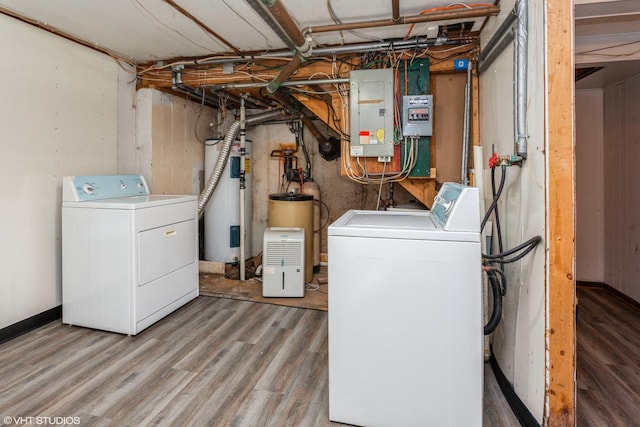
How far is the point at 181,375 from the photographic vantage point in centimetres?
188

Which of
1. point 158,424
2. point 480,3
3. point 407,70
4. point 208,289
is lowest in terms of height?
point 158,424

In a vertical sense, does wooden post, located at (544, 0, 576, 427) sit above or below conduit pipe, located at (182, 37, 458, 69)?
below

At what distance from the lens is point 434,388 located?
1.39 meters

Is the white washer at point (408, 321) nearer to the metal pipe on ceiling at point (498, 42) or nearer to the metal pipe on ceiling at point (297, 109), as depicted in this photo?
the metal pipe on ceiling at point (498, 42)

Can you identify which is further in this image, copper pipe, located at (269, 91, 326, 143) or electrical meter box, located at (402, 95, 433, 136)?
copper pipe, located at (269, 91, 326, 143)

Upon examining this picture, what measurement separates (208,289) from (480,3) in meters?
3.23

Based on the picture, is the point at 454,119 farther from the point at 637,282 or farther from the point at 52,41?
the point at 52,41

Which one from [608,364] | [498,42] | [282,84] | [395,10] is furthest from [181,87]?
[608,364]

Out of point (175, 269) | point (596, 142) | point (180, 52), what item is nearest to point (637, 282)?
point (596, 142)

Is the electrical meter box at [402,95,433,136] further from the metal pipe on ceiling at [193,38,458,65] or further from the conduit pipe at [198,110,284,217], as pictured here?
the conduit pipe at [198,110,284,217]

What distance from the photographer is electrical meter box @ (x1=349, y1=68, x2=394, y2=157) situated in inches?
106

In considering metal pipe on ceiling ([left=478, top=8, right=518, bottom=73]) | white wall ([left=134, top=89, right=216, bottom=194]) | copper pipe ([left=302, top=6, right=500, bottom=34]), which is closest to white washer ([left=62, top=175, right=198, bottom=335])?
white wall ([left=134, top=89, right=216, bottom=194])

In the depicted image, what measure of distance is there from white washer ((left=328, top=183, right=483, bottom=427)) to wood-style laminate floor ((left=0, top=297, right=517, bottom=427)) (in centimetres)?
28

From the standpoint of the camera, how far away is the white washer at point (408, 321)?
1350 mm
